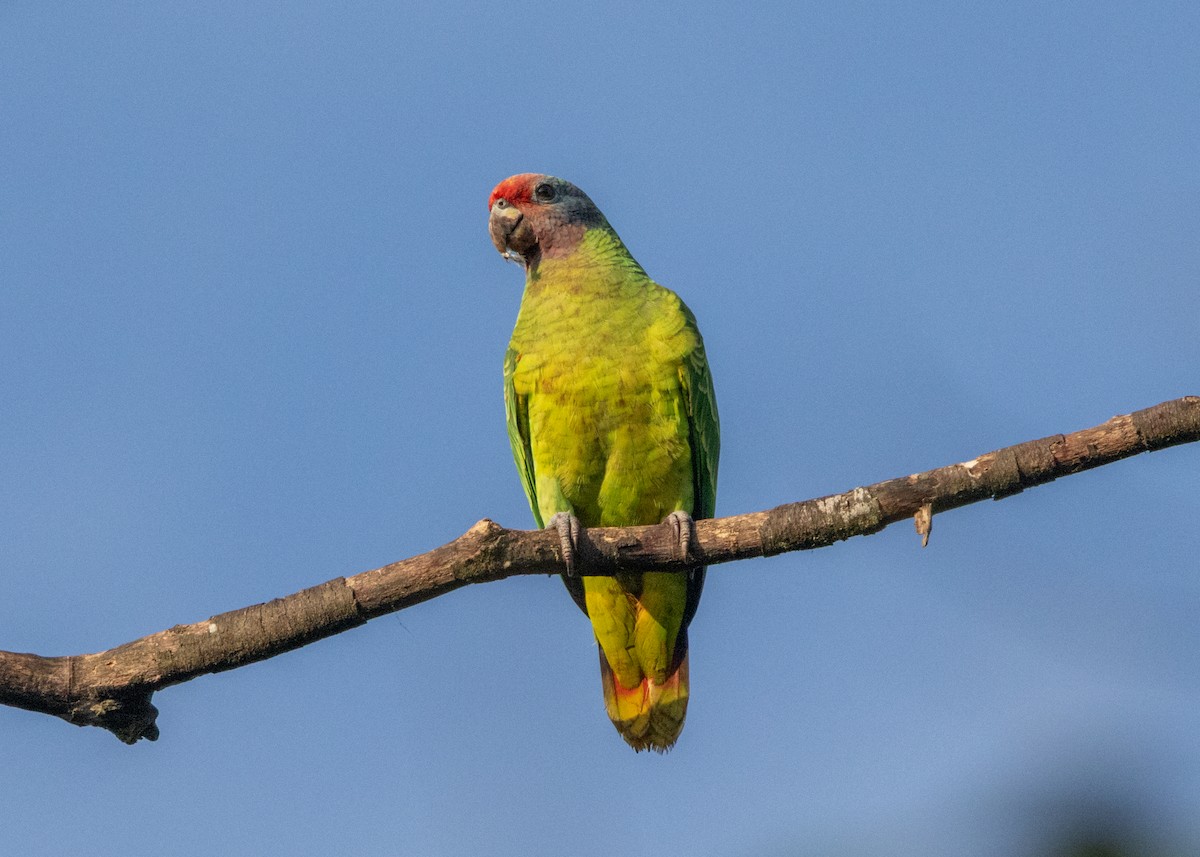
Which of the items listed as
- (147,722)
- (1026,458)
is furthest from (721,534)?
(147,722)

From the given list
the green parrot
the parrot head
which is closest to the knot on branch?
the green parrot

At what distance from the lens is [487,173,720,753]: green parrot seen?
6262mm

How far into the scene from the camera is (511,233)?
7527 mm

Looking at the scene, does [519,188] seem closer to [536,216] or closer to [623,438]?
[536,216]

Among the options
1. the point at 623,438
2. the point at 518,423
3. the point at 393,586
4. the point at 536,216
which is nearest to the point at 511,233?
the point at 536,216

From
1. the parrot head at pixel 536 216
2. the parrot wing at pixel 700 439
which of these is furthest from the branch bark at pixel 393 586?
the parrot head at pixel 536 216

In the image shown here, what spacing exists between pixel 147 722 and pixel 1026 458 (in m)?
3.53

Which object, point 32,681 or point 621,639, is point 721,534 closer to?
point 621,639

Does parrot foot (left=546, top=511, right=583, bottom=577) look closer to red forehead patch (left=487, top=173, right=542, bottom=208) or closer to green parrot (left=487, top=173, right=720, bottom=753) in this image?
green parrot (left=487, top=173, right=720, bottom=753)

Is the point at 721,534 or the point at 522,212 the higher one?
the point at 522,212

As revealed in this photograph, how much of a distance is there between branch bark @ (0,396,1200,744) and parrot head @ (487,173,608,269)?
114 inches

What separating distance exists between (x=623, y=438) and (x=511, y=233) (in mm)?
1905

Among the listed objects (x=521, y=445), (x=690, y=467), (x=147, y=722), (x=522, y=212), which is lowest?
(x=147, y=722)

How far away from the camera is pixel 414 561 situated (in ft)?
15.7
